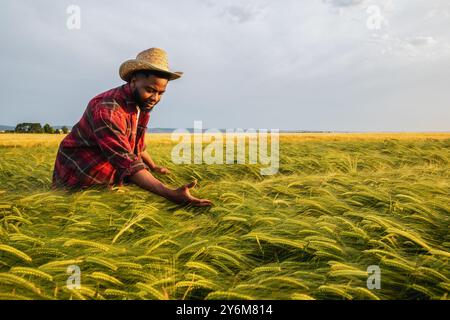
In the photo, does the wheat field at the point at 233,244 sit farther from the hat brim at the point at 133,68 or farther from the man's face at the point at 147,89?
the hat brim at the point at 133,68

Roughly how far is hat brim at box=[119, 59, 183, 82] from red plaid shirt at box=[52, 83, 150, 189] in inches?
4.6

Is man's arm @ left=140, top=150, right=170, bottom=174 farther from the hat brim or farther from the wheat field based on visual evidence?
the hat brim

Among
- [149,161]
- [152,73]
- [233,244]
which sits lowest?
[233,244]

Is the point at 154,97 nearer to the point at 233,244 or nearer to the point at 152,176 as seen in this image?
the point at 152,176

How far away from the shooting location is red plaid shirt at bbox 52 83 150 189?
102 inches

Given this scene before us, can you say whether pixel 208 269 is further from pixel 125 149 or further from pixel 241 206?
pixel 125 149

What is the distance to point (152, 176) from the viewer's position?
2475 millimetres

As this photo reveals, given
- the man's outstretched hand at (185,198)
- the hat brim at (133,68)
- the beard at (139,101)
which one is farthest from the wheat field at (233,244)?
the hat brim at (133,68)

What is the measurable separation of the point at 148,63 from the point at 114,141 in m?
0.67

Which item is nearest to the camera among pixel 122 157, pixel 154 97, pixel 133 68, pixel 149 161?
pixel 122 157

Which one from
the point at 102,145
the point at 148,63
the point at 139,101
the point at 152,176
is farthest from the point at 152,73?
the point at 152,176

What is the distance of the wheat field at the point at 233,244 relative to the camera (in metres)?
1.51
